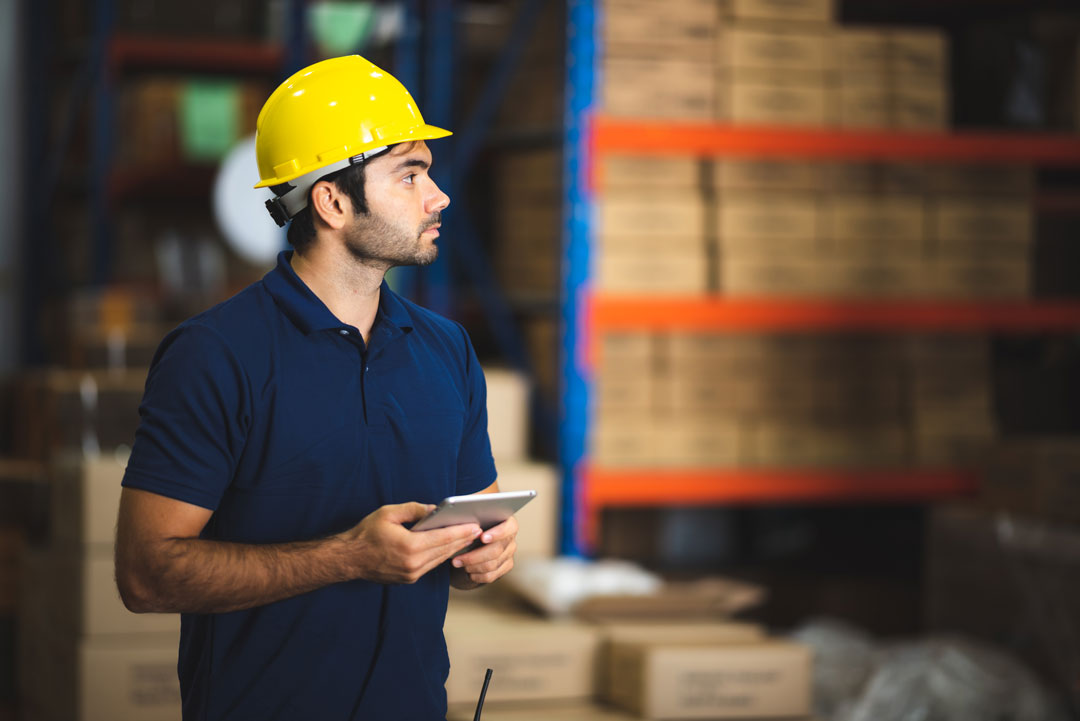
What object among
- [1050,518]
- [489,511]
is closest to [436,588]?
[489,511]

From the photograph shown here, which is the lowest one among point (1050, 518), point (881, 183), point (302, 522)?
point (1050, 518)

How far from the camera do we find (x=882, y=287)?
5.07 meters

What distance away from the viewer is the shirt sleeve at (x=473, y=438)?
2189 mm

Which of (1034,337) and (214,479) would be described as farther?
(1034,337)

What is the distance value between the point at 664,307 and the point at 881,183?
1.14 m

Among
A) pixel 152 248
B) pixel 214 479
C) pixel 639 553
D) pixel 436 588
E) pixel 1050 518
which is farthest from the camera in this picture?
pixel 152 248

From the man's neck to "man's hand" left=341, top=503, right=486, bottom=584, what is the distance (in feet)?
1.12

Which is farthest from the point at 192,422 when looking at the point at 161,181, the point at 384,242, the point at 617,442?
the point at 161,181

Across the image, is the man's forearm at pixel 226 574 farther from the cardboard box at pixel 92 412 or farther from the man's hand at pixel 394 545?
the cardboard box at pixel 92 412

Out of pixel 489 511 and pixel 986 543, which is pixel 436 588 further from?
pixel 986 543

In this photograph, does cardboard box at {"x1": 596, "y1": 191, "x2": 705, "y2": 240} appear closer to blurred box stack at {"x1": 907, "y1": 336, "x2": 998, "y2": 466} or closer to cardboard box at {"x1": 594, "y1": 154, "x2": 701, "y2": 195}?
cardboard box at {"x1": 594, "y1": 154, "x2": 701, "y2": 195}

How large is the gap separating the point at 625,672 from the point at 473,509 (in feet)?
6.41

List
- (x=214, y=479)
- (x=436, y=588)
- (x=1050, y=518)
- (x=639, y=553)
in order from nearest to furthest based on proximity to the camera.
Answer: (x=214, y=479), (x=436, y=588), (x=1050, y=518), (x=639, y=553)

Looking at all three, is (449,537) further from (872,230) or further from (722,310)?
(872,230)
